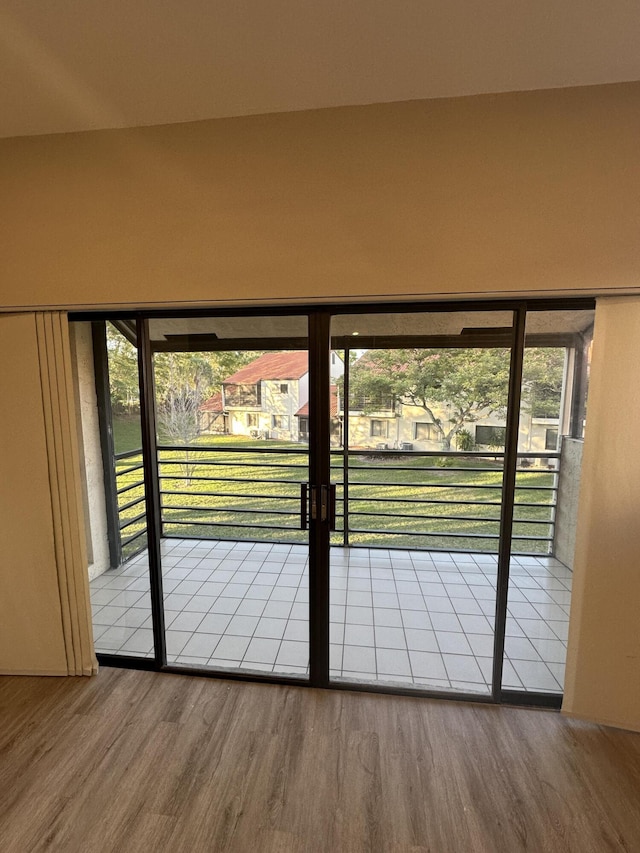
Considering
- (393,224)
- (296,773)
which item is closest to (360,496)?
(296,773)

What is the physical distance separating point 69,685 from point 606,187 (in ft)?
11.0

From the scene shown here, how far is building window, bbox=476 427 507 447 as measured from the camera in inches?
103

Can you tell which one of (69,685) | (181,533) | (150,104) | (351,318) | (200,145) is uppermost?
(150,104)

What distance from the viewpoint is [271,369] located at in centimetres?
239

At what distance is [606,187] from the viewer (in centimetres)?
139

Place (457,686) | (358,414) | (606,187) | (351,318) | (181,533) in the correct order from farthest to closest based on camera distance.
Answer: (181,533)
(358,414)
(351,318)
(457,686)
(606,187)

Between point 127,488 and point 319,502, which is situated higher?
point 319,502

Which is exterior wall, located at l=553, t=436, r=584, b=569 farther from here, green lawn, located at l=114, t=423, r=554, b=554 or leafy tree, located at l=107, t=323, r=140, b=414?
leafy tree, located at l=107, t=323, r=140, b=414

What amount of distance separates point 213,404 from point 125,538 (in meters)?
1.25

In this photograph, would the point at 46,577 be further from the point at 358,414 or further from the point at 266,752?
the point at 358,414

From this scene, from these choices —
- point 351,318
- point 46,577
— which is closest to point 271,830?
point 46,577

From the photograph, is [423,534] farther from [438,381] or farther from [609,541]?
[609,541]

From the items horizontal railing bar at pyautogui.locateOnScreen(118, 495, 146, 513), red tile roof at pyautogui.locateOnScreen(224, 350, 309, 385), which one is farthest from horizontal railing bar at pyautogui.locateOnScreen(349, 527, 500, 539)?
horizontal railing bar at pyautogui.locateOnScreen(118, 495, 146, 513)

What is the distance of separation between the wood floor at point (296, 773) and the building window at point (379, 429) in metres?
1.64
